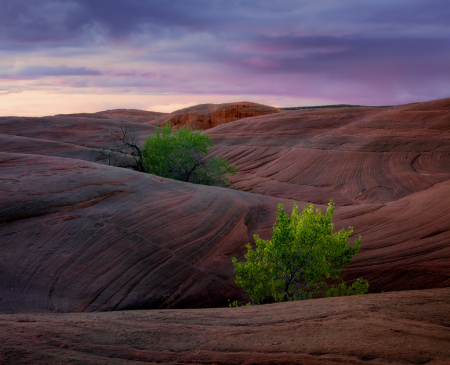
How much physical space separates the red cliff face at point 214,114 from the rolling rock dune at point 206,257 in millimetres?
33507

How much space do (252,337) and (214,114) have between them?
56276 millimetres

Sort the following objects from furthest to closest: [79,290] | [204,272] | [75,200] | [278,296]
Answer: [75,200] → [204,272] → [79,290] → [278,296]

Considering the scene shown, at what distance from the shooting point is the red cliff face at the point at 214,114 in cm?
5722

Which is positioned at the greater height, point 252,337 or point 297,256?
point 297,256


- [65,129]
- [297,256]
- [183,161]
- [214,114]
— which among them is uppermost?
[214,114]

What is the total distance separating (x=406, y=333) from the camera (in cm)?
458

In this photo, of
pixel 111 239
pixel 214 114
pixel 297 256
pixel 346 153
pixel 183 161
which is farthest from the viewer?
pixel 214 114

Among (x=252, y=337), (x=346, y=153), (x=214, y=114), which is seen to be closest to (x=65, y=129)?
(x=214, y=114)

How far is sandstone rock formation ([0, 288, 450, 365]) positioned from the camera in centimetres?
404

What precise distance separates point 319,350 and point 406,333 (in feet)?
4.13

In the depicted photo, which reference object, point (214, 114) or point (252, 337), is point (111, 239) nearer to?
point (252, 337)

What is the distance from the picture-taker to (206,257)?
10664 mm

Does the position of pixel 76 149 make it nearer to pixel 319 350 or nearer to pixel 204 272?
pixel 204 272

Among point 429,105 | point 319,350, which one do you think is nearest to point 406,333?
point 319,350
